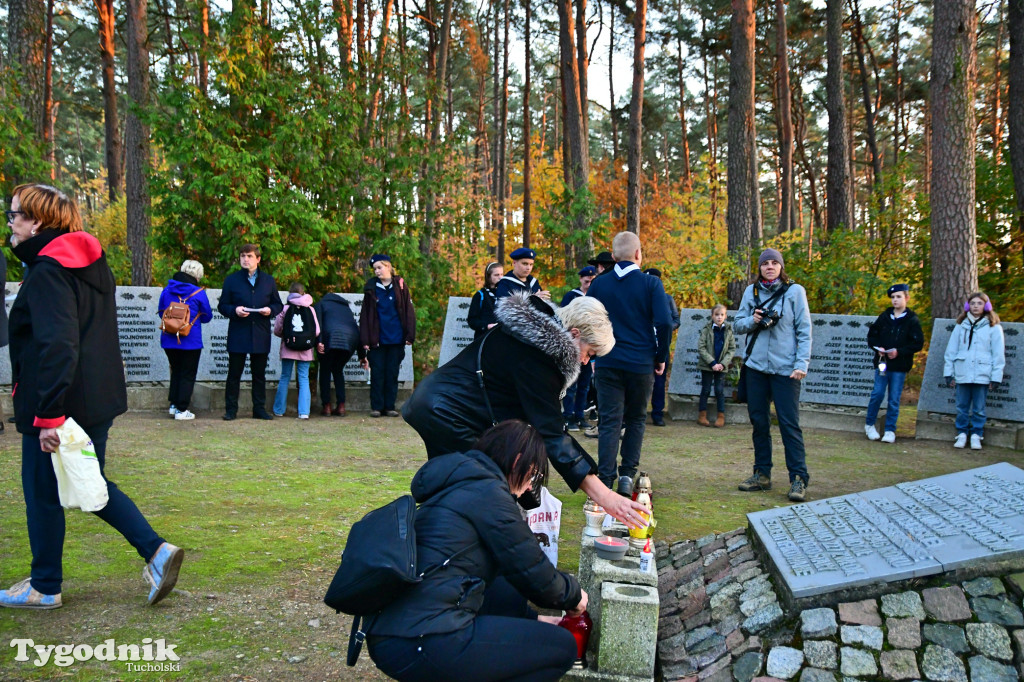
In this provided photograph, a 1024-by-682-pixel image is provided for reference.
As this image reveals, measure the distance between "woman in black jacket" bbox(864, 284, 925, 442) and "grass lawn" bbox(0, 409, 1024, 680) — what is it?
17.4 inches

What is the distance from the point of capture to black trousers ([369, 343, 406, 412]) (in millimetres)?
10938

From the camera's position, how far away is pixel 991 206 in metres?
13.8

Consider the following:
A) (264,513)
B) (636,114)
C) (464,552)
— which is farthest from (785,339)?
(636,114)

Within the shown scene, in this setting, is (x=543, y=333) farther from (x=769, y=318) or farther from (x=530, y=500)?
(x=769, y=318)

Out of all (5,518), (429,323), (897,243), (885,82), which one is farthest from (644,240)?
(5,518)

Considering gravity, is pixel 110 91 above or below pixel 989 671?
above

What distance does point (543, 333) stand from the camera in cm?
357

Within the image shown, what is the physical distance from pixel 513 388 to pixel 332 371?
778 cm

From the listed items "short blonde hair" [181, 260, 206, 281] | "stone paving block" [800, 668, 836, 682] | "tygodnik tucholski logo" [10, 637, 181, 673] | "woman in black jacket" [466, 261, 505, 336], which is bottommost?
"tygodnik tucholski logo" [10, 637, 181, 673]

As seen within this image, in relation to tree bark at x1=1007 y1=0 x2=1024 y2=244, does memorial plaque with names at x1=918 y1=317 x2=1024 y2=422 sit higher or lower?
lower

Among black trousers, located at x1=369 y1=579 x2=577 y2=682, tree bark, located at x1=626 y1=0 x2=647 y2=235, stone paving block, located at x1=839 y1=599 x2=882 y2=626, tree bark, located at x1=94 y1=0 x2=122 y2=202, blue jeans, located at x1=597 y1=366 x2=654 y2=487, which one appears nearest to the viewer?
black trousers, located at x1=369 y1=579 x2=577 y2=682

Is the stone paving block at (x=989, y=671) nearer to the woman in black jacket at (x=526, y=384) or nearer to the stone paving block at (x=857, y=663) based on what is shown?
the stone paving block at (x=857, y=663)

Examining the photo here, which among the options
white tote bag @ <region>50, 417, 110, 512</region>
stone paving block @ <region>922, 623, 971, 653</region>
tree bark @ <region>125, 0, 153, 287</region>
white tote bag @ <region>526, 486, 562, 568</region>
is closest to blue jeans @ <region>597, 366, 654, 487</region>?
white tote bag @ <region>526, 486, 562, 568</region>

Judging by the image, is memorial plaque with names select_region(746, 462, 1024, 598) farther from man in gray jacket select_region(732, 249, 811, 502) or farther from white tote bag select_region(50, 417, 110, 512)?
white tote bag select_region(50, 417, 110, 512)
